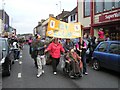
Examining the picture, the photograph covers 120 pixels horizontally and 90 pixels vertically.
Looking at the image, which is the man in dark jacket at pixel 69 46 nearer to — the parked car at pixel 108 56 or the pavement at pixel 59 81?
the pavement at pixel 59 81

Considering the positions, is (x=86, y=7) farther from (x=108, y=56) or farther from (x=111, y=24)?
(x=108, y=56)

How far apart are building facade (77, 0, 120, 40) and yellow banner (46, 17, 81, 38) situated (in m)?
11.4

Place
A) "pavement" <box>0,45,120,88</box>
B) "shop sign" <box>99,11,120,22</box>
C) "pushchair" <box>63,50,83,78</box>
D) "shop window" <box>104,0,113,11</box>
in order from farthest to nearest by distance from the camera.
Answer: "shop window" <box>104,0,113,11</box>, "shop sign" <box>99,11,120,22</box>, "pushchair" <box>63,50,83,78</box>, "pavement" <box>0,45,120,88</box>

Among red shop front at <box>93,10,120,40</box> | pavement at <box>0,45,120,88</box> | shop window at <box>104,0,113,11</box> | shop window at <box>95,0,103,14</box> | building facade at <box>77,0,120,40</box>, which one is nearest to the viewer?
pavement at <box>0,45,120,88</box>

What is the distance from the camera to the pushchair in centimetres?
980

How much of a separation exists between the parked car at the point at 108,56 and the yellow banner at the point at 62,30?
1.34 meters

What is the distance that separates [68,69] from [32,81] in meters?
1.70

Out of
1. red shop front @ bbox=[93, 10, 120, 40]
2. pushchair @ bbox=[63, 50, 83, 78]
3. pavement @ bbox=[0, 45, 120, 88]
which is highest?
red shop front @ bbox=[93, 10, 120, 40]

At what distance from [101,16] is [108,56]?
50.0 ft

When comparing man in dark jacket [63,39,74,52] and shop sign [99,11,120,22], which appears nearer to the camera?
man in dark jacket [63,39,74,52]

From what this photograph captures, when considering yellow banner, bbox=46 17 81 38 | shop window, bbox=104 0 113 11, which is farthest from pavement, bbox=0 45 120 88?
shop window, bbox=104 0 113 11

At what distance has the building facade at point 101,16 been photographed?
2245 centimetres

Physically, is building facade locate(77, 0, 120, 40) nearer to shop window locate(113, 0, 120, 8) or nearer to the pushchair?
shop window locate(113, 0, 120, 8)

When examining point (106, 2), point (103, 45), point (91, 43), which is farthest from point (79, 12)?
point (103, 45)
